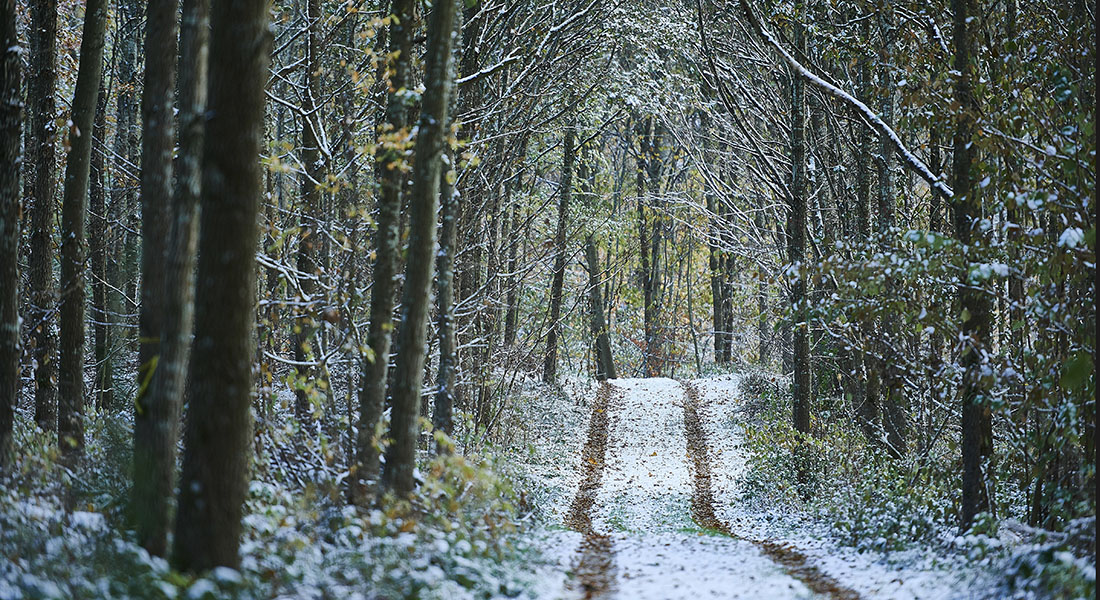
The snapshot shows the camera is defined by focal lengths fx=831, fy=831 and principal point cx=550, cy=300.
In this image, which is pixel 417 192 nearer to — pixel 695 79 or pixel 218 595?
pixel 218 595

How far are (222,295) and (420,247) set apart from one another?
9.64 feet

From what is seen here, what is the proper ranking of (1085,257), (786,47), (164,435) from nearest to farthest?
(164,435) < (1085,257) < (786,47)

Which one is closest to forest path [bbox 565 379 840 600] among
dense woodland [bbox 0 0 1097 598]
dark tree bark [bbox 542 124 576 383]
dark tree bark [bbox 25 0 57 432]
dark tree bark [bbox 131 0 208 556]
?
dense woodland [bbox 0 0 1097 598]

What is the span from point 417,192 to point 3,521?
446 centimetres

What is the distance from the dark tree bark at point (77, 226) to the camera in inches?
386

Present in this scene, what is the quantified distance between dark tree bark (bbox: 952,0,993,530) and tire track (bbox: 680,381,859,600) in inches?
70.2

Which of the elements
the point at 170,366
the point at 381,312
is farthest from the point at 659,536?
the point at 170,366

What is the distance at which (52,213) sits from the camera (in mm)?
10180

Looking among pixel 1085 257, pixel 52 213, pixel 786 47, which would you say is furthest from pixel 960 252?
pixel 52 213

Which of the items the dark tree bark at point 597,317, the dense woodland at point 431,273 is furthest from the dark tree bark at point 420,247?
the dark tree bark at point 597,317

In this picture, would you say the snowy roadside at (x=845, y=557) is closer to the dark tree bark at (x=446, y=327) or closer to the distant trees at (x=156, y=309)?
the dark tree bark at (x=446, y=327)

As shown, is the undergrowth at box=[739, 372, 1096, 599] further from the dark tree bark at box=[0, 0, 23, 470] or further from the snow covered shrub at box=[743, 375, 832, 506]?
the dark tree bark at box=[0, 0, 23, 470]

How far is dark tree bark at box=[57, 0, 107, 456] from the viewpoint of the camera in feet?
32.2

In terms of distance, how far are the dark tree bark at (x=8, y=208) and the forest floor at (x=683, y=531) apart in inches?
221
